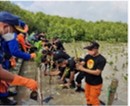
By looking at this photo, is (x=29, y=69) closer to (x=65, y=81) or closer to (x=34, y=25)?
(x=65, y=81)

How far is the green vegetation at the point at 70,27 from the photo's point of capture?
26556 mm

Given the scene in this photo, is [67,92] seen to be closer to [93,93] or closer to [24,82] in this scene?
[93,93]

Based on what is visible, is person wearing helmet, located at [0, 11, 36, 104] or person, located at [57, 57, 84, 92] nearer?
person wearing helmet, located at [0, 11, 36, 104]

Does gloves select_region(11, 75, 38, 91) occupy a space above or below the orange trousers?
above

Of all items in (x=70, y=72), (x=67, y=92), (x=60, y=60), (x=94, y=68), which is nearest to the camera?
(x=94, y=68)

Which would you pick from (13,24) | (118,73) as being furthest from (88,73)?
(118,73)

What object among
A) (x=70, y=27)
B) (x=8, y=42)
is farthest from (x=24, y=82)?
(x=70, y=27)

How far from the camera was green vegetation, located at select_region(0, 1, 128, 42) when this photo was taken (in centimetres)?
2656

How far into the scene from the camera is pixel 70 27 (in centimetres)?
2789

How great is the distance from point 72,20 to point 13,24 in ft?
88.8

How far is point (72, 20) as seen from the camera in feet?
106

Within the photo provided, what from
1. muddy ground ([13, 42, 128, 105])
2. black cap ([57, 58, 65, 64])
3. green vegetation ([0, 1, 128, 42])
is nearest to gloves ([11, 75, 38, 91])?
muddy ground ([13, 42, 128, 105])

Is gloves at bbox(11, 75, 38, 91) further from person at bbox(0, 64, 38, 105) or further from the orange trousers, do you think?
the orange trousers

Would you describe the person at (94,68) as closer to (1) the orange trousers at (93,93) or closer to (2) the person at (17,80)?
(1) the orange trousers at (93,93)
